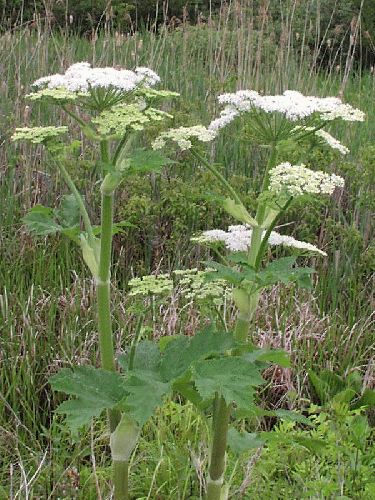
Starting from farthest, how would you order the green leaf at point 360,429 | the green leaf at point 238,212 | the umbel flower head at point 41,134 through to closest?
1. the green leaf at point 360,429
2. the green leaf at point 238,212
3. the umbel flower head at point 41,134

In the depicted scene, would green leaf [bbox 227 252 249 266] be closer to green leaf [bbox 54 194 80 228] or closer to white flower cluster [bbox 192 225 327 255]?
white flower cluster [bbox 192 225 327 255]

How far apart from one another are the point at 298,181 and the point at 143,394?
1.70 feet

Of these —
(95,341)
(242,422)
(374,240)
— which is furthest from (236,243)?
(374,240)

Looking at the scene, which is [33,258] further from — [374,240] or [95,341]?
[374,240]

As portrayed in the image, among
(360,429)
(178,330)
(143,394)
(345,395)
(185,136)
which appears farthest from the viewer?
(178,330)

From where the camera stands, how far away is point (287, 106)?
5.26 feet

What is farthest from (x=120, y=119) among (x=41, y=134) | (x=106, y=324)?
(x=106, y=324)

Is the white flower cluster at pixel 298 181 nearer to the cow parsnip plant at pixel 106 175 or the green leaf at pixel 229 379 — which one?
the cow parsnip plant at pixel 106 175

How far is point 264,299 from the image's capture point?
3.19 meters

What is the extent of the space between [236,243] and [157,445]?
2.59 feet

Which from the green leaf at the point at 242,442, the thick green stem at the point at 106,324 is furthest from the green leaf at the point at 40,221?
the green leaf at the point at 242,442

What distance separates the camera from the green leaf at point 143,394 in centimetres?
138

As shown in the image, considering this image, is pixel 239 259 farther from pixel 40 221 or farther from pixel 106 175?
pixel 40 221

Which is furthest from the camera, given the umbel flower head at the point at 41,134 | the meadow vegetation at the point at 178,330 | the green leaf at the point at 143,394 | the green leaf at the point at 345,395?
the green leaf at the point at 345,395
